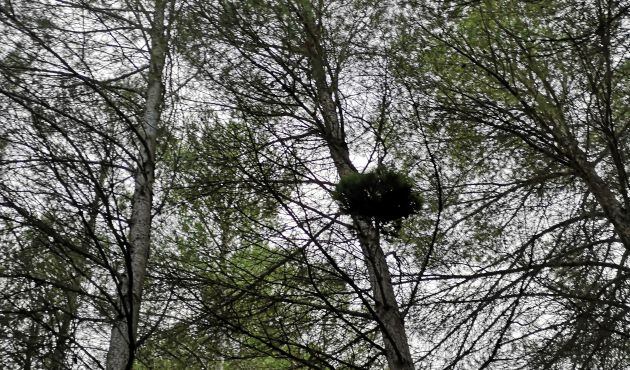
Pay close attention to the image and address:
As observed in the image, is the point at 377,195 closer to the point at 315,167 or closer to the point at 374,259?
the point at 374,259

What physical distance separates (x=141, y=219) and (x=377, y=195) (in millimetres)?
1882

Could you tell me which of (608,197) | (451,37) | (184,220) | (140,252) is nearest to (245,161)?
(184,220)

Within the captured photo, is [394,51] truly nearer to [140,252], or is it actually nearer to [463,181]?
[463,181]

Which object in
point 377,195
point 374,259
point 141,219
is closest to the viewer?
point 377,195

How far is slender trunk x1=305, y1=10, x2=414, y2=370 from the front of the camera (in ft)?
9.68

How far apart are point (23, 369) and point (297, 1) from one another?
9.37 ft

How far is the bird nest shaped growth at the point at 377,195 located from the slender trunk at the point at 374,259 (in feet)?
0.35

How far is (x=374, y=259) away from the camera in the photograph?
3.11 meters

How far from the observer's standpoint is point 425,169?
5.08 meters

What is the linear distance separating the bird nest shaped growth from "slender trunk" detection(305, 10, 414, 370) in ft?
→ 0.35

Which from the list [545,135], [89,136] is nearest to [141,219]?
[89,136]

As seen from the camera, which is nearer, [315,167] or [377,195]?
[377,195]

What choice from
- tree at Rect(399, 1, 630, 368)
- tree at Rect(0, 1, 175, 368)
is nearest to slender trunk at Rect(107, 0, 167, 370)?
tree at Rect(0, 1, 175, 368)

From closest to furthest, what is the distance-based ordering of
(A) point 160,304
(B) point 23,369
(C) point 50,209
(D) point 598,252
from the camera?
(C) point 50,209 → (B) point 23,369 → (A) point 160,304 → (D) point 598,252
